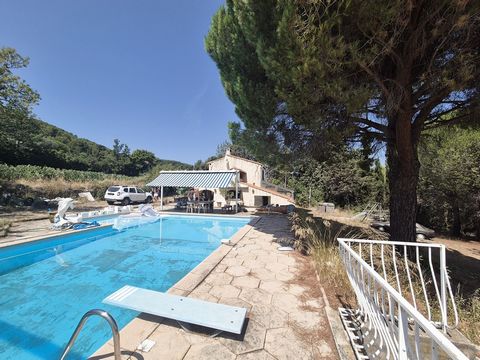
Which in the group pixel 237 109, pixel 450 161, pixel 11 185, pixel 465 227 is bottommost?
pixel 465 227

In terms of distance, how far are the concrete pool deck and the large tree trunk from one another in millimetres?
3994

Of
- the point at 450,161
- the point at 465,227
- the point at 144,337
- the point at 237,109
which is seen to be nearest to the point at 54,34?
the point at 237,109

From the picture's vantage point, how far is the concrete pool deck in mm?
3531

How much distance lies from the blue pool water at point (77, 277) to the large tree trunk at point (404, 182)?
8293 millimetres

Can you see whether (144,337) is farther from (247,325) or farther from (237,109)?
(237,109)

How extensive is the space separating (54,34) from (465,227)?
37955 millimetres

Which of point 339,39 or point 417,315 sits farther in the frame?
point 339,39

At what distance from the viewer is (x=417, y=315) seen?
1.70m

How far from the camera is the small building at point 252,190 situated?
29006mm

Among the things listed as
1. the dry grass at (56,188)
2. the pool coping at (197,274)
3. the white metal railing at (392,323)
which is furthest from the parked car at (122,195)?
the white metal railing at (392,323)

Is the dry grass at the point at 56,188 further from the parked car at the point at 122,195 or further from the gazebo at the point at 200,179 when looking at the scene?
the gazebo at the point at 200,179

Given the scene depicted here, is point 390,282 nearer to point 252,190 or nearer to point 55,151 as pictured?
point 252,190

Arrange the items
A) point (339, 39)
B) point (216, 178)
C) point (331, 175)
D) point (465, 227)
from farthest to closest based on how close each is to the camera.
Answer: point (331, 175) → point (216, 178) → point (465, 227) → point (339, 39)

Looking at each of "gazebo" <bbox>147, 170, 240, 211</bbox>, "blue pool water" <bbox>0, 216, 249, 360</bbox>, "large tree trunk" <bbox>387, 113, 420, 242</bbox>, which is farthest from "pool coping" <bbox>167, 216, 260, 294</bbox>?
"gazebo" <bbox>147, 170, 240, 211</bbox>
